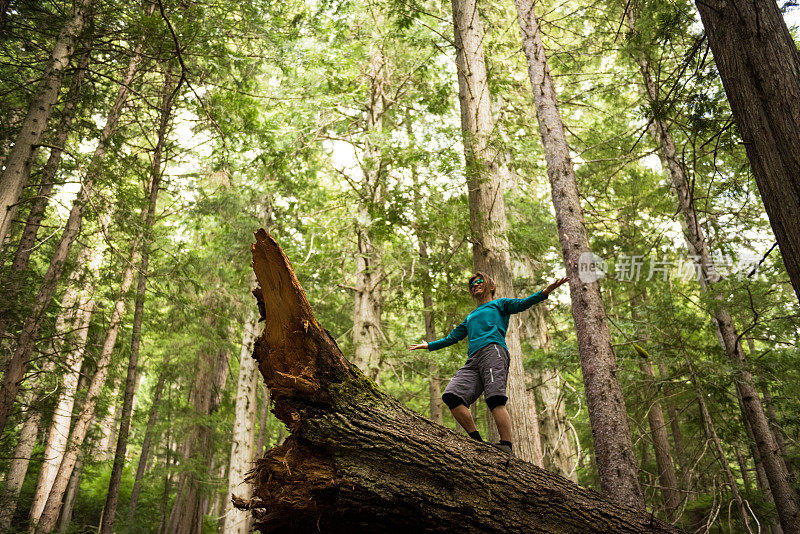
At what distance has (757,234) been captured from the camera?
1212 cm

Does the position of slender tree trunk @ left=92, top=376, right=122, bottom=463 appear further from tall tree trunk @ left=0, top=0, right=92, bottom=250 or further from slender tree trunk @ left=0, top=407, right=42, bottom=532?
tall tree trunk @ left=0, top=0, right=92, bottom=250

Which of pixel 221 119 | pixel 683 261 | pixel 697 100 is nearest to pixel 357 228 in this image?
pixel 221 119

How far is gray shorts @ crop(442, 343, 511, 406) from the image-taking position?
414cm

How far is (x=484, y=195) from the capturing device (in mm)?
7750

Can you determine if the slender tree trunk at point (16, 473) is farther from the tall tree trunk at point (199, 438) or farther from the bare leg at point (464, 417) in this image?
the bare leg at point (464, 417)

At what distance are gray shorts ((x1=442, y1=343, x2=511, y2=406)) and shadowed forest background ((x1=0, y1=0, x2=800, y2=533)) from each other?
180 centimetres

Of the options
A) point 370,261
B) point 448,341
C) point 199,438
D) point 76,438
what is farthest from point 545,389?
point 76,438

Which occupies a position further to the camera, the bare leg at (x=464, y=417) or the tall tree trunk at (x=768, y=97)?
the bare leg at (x=464, y=417)

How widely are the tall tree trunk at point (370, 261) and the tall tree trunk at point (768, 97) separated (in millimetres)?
6099

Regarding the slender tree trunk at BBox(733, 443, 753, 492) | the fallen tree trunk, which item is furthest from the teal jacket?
the slender tree trunk at BBox(733, 443, 753, 492)

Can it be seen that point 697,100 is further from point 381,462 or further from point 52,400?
point 52,400

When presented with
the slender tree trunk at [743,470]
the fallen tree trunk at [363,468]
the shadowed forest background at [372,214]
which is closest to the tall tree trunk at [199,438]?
the shadowed forest background at [372,214]

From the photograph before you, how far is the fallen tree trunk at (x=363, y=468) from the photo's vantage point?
2652 millimetres

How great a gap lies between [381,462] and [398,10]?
8.53m
